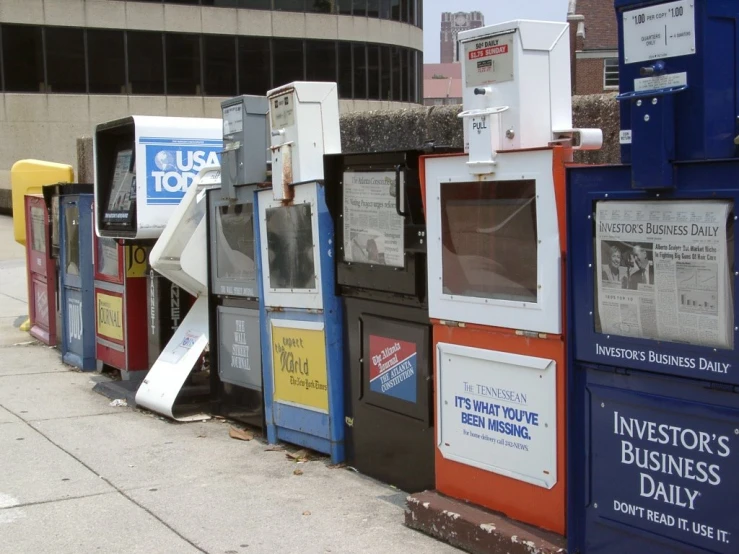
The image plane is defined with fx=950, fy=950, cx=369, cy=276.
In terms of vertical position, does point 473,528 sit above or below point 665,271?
below

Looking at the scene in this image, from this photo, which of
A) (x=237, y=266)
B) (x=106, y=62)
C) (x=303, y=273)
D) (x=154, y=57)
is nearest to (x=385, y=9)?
(x=154, y=57)

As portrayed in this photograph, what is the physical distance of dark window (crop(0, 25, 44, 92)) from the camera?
33.8 meters

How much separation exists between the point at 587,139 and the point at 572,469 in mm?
1391

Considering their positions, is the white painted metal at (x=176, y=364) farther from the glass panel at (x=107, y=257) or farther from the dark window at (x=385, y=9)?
the dark window at (x=385, y=9)

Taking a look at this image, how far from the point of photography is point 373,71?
40.4 meters

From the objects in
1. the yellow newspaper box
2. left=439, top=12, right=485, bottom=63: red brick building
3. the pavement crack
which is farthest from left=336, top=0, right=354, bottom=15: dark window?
left=439, top=12, right=485, bottom=63: red brick building

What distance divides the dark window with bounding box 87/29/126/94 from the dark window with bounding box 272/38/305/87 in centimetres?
601

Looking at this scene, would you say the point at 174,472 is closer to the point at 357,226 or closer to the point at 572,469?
the point at 357,226

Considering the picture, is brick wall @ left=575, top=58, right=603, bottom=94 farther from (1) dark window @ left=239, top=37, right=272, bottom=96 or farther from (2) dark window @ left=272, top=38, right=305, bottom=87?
(1) dark window @ left=239, top=37, right=272, bottom=96

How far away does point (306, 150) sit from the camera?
560cm

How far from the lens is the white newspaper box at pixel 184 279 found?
21.9 ft

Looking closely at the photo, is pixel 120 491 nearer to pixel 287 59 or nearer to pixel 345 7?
pixel 287 59

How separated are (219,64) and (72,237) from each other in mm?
29080

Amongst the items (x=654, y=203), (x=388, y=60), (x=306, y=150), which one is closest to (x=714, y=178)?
(x=654, y=203)
